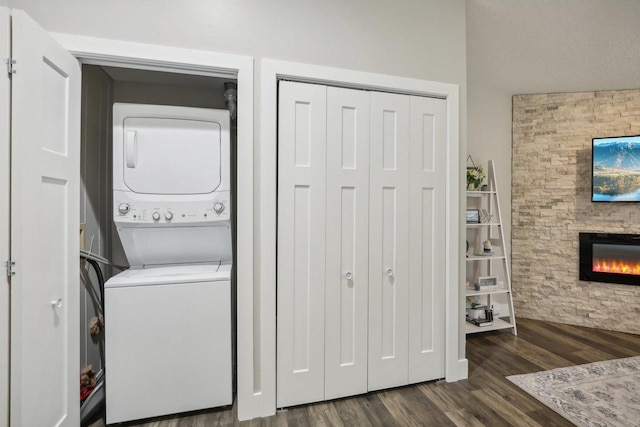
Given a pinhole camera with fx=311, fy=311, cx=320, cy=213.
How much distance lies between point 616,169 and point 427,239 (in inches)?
105

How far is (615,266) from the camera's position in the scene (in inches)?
131

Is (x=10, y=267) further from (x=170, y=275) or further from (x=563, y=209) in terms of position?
(x=563, y=209)

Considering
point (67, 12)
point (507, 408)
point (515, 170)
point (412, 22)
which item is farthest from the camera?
point (515, 170)

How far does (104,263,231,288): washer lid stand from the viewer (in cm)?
172

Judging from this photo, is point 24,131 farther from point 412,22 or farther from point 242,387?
point 412,22

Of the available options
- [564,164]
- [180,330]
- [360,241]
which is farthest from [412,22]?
[564,164]

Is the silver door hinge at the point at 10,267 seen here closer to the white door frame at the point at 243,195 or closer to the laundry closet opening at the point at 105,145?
the laundry closet opening at the point at 105,145

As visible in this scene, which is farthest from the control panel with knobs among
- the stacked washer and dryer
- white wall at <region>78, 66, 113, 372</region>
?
white wall at <region>78, 66, 113, 372</region>

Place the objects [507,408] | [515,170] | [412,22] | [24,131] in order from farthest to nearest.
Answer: [515,170] → [412,22] → [507,408] → [24,131]

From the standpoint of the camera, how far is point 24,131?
1205 millimetres

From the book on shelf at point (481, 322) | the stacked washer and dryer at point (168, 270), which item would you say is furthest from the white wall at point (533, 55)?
the stacked washer and dryer at point (168, 270)

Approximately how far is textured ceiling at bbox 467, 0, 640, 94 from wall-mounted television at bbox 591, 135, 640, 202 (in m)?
0.63

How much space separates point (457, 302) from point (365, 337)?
72 cm

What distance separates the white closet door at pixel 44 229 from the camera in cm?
119
